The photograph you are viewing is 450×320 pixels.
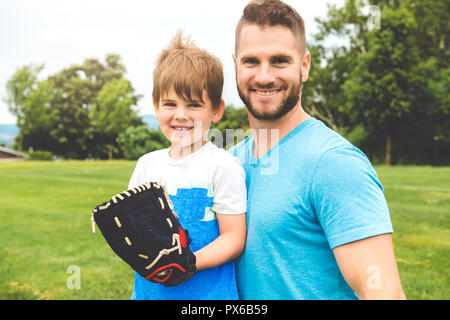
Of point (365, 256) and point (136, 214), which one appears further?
point (136, 214)

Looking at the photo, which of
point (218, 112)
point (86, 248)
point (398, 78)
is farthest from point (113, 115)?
point (218, 112)

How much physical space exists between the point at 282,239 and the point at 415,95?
32.1 metres

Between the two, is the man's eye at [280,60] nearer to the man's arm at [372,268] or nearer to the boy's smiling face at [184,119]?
the boy's smiling face at [184,119]

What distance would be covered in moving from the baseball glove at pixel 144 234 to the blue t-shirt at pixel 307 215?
345mm

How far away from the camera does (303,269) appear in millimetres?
1753

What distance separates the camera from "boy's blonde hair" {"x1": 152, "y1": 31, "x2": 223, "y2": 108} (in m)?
1.98

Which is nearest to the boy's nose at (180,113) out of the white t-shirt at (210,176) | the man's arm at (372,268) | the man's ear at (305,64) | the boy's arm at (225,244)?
the white t-shirt at (210,176)

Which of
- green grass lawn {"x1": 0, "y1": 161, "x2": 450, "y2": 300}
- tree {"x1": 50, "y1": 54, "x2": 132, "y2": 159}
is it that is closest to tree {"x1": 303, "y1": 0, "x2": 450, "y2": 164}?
green grass lawn {"x1": 0, "y1": 161, "x2": 450, "y2": 300}

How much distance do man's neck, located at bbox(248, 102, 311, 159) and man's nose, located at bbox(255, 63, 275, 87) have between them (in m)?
0.19

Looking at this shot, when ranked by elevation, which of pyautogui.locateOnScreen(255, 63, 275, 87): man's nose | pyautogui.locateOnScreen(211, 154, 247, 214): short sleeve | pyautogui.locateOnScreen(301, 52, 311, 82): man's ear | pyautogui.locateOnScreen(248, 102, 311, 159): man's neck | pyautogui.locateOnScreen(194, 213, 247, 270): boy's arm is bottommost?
pyautogui.locateOnScreen(194, 213, 247, 270): boy's arm

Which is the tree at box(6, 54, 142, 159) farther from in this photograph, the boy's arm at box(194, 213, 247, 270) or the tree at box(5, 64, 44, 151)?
the boy's arm at box(194, 213, 247, 270)
